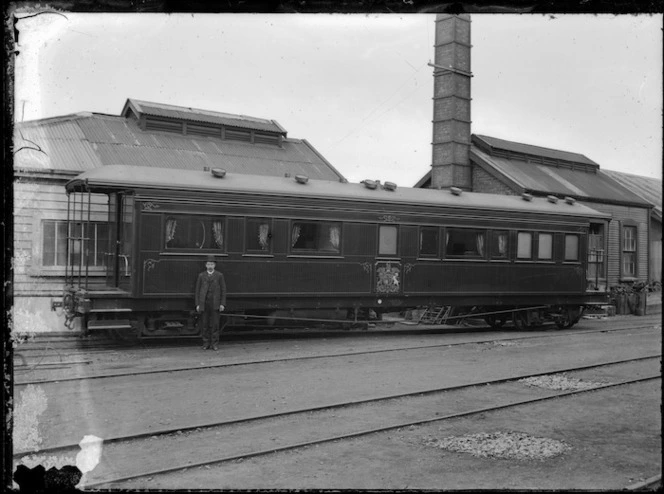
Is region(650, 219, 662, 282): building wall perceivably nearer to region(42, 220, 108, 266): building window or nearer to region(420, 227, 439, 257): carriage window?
region(420, 227, 439, 257): carriage window

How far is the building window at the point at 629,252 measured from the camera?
2784 centimetres

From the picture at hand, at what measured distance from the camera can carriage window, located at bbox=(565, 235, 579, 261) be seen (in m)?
18.6

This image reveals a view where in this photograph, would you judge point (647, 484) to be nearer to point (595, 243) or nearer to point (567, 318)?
point (567, 318)

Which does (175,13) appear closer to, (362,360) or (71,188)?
(362,360)

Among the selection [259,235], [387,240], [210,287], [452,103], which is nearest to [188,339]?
[210,287]

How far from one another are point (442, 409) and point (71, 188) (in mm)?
9159

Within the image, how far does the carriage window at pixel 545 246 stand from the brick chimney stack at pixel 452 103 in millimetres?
7693

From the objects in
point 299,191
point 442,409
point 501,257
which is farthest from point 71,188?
point 501,257

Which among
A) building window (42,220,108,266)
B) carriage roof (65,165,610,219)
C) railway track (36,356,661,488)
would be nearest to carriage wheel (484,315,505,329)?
carriage roof (65,165,610,219)

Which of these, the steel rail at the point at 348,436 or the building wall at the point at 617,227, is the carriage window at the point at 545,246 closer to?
the building wall at the point at 617,227

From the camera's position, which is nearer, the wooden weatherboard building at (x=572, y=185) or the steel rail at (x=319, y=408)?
the steel rail at (x=319, y=408)

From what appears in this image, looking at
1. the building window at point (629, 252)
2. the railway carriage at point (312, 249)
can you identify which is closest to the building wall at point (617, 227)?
the building window at point (629, 252)

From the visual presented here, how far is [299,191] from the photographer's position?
47.5 feet

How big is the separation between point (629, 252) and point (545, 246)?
12.2 metres
